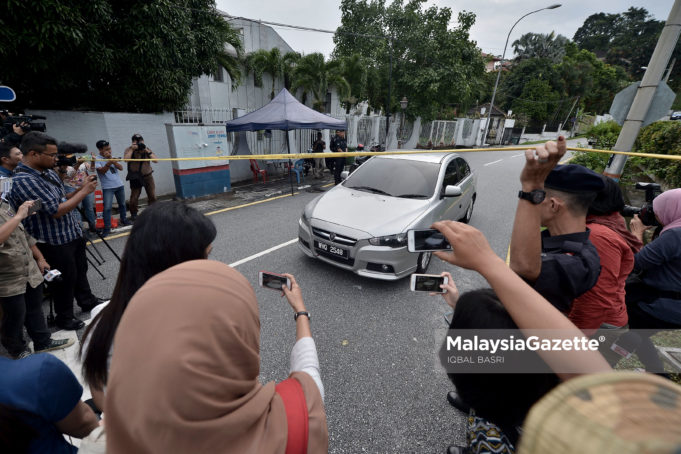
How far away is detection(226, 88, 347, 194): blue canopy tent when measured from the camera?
9145mm

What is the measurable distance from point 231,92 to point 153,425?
15.9 metres

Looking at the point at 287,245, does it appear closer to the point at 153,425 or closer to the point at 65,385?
the point at 65,385

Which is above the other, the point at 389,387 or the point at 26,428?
the point at 26,428

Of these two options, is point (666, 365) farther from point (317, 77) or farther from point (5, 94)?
point (317, 77)

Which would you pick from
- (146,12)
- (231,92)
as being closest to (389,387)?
(146,12)

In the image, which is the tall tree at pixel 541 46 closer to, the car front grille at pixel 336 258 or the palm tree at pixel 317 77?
the palm tree at pixel 317 77

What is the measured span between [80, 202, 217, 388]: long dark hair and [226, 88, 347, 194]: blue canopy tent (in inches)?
313

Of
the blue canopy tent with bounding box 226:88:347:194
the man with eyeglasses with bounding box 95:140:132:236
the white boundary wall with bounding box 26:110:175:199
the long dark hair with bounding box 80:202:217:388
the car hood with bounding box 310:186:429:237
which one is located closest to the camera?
the long dark hair with bounding box 80:202:217:388

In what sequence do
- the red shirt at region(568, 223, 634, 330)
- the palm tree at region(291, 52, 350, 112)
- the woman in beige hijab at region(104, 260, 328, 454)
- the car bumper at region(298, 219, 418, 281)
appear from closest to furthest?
the woman in beige hijab at region(104, 260, 328, 454) → the red shirt at region(568, 223, 634, 330) → the car bumper at region(298, 219, 418, 281) → the palm tree at region(291, 52, 350, 112)

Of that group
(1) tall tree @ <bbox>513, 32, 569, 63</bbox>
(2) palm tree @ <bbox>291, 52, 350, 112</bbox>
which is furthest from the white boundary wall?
(1) tall tree @ <bbox>513, 32, 569, 63</bbox>

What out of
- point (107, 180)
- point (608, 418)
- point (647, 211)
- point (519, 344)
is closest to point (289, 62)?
point (107, 180)

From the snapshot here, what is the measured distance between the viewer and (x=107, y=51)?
656cm

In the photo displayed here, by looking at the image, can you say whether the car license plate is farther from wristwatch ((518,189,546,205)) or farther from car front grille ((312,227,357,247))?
wristwatch ((518,189,546,205))

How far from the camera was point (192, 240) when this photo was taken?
4.01 ft
